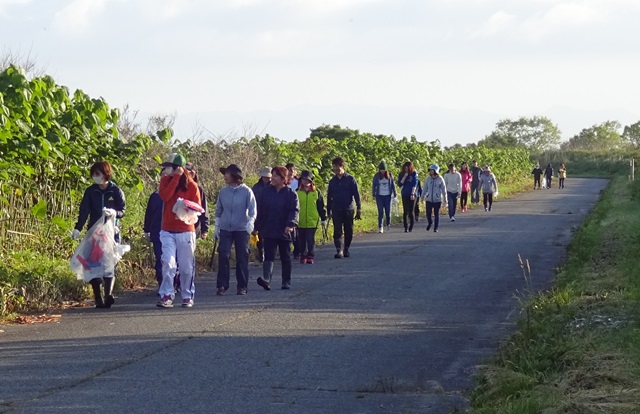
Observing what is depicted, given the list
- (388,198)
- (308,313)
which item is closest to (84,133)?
(308,313)

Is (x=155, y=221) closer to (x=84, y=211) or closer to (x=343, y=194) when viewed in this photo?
(x=84, y=211)

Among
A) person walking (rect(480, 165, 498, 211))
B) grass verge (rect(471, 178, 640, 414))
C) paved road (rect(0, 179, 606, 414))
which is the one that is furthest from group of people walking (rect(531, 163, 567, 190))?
grass verge (rect(471, 178, 640, 414))

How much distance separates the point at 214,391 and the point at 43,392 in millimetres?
1277

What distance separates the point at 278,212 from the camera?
14.6 metres

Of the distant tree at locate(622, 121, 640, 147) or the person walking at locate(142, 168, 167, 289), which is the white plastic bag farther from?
the distant tree at locate(622, 121, 640, 147)

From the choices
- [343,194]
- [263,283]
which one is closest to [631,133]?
[343,194]

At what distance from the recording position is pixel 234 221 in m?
13.9

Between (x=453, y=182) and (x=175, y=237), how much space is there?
56.8 ft

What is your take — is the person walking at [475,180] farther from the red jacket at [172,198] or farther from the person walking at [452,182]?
the red jacket at [172,198]

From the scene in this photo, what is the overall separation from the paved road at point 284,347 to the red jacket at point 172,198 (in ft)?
3.27

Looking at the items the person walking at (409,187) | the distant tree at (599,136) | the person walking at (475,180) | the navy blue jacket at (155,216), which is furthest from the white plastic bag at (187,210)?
the distant tree at (599,136)

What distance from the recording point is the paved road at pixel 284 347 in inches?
302

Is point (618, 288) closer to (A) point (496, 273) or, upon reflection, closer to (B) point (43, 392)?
(A) point (496, 273)

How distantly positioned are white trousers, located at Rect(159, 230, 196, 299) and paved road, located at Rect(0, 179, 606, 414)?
10.8 inches
